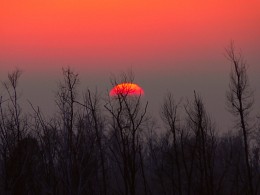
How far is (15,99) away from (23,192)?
299 inches

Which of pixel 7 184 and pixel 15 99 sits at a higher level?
pixel 15 99

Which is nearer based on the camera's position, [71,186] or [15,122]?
[71,186]

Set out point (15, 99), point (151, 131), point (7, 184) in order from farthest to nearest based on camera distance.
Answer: point (151, 131) < point (15, 99) < point (7, 184)

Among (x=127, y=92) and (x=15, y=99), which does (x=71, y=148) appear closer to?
(x=127, y=92)

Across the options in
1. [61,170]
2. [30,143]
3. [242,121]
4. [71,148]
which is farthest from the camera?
[242,121]

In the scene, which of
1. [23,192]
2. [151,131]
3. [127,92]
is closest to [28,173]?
[23,192]

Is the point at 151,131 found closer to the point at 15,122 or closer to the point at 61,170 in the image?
the point at 15,122

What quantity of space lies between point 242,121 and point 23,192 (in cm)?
1184

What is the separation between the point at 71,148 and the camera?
1030 cm

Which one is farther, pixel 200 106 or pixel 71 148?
pixel 200 106

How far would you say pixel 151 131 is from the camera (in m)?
41.6

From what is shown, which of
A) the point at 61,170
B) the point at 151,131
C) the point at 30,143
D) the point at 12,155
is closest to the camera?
the point at 61,170

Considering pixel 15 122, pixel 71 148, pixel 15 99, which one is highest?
pixel 15 99

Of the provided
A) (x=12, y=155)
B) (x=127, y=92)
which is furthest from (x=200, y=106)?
(x=12, y=155)
